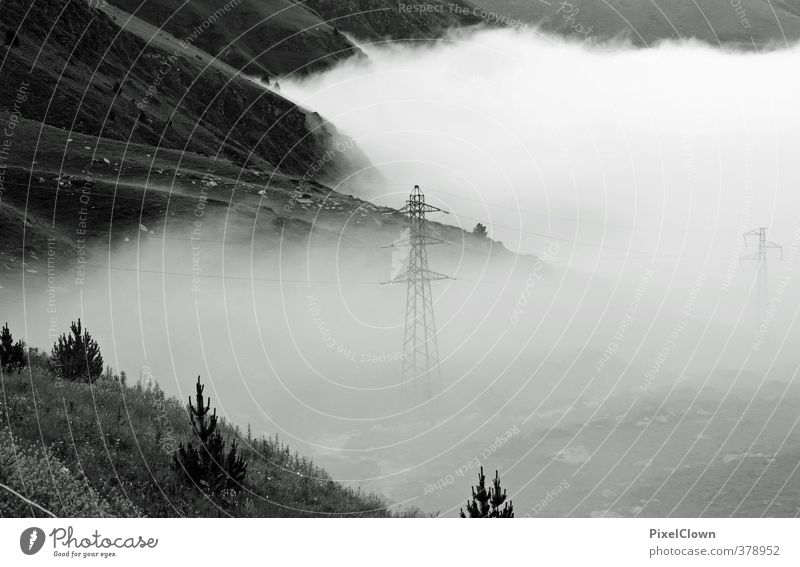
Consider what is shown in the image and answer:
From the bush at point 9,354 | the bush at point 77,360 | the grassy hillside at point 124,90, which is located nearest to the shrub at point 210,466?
the bush at point 77,360


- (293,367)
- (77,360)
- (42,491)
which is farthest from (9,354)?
(293,367)

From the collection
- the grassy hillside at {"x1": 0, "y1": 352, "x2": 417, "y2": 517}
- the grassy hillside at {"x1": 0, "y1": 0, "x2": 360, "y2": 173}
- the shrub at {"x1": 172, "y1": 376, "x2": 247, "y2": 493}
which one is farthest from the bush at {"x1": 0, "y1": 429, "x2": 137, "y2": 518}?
the grassy hillside at {"x1": 0, "y1": 0, "x2": 360, "y2": 173}

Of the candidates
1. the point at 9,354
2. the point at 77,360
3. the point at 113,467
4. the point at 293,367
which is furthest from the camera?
the point at 293,367

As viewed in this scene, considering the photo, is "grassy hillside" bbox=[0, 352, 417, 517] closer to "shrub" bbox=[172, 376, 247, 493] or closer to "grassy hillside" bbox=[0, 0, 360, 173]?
"shrub" bbox=[172, 376, 247, 493]

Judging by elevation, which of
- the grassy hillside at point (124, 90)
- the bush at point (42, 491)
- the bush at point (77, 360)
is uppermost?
the grassy hillside at point (124, 90)

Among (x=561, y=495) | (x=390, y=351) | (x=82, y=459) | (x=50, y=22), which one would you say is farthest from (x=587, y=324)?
(x=50, y=22)

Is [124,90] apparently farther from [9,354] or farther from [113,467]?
[113,467]

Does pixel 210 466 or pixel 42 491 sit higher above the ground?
pixel 210 466

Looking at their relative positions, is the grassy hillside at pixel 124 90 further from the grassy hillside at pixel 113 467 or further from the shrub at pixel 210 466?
the shrub at pixel 210 466
